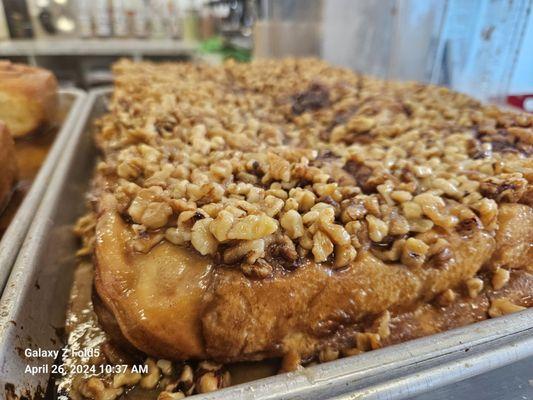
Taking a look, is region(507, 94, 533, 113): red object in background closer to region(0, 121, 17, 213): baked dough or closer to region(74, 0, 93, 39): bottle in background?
region(0, 121, 17, 213): baked dough

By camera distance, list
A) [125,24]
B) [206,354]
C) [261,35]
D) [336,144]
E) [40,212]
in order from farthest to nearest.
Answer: [125,24] → [261,35] → [336,144] → [40,212] → [206,354]

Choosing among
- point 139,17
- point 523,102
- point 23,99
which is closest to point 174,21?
point 139,17

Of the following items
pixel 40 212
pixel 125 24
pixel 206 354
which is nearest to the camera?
pixel 206 354

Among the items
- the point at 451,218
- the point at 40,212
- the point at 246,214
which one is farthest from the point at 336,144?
the point at 40,212

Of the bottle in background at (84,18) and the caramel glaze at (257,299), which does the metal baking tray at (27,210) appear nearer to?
the caramel glaze at (257,299)

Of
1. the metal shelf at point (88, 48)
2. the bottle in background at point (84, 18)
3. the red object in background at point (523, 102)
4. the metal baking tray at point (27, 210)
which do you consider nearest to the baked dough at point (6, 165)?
the metal baking tray at point (27, 210)

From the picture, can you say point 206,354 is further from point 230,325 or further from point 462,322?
point 462,322

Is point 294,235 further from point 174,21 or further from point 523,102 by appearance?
point 174,21

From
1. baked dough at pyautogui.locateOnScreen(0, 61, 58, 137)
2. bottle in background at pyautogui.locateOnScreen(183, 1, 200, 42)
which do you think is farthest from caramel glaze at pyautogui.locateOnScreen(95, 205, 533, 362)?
bottle in background at pyautogui.locateOnScreen(183, 1, 200, 42)
